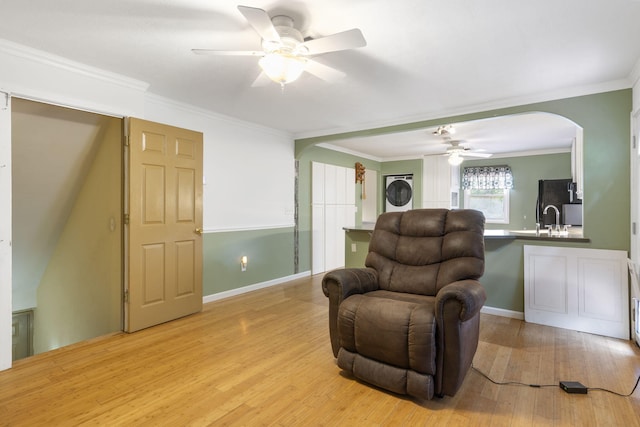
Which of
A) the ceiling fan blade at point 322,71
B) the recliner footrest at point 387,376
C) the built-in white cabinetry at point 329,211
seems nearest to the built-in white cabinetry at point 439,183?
the built-in white cabinetry at point 329,211

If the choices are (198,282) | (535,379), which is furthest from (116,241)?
(535,379)

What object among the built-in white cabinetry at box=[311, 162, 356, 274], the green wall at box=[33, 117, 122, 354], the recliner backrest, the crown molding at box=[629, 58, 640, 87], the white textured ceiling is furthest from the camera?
the built-in white cabinetry at box=[311, 162, 356, 274]

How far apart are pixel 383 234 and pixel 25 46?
3105 mm

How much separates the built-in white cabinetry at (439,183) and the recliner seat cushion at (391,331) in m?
5.42

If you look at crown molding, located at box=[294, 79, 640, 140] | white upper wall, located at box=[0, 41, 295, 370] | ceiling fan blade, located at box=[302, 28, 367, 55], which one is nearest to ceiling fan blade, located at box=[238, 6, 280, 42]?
ceiling fan blade, located at box=[302, 28, 367, 55]

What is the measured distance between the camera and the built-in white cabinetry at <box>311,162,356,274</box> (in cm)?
583

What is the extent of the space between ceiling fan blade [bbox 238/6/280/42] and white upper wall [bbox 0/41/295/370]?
1.83 m

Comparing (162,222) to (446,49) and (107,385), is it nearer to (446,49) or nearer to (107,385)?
(107,385)

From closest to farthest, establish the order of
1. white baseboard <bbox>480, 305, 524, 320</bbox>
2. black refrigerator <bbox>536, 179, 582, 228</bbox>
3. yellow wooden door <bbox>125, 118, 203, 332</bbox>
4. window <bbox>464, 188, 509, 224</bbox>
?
yellow wooden door <bbox>125, 118, 203, 332</bbox>
white baseboard <bbox>480, 305, 524, 320</bbox>
black refrigerator <bbox>536, 179, 582, 228</bbox>
window <bbox>464, 188, 509, 224</bbox>

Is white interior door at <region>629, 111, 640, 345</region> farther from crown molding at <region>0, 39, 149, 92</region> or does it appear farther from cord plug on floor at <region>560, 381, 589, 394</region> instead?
crown molding at <region>0, 39, 149, 92</region>

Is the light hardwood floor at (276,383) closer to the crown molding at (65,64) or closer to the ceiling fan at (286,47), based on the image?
the ceiling fan at (286,47)

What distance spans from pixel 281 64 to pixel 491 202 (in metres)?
6.48

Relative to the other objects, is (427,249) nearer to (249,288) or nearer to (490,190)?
(249,288)

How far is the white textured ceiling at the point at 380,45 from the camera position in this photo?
197 centimetres
